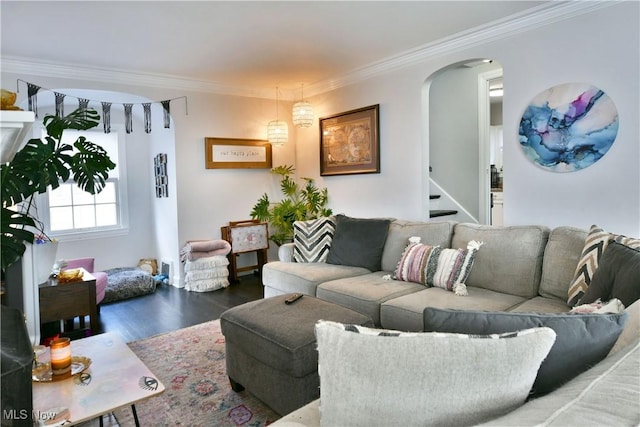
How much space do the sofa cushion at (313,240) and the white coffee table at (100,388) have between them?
2.00 metres

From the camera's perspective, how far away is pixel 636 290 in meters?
1.56

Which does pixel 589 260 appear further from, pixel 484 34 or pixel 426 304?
pixel 484 34

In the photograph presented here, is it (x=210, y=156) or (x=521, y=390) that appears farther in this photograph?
(x=210, y=156)

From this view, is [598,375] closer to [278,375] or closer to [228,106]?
[278,375]

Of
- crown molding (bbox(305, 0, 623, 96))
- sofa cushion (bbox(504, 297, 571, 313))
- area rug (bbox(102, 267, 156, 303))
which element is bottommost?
area rug (bbox(102, 267, 156, 303))

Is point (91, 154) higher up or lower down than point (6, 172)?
higher up

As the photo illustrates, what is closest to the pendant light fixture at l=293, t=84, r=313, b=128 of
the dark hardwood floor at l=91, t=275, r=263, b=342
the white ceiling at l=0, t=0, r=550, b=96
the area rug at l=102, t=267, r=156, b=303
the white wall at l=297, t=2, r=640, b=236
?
the white ceiling at l=0, t=0, r=550, b=96

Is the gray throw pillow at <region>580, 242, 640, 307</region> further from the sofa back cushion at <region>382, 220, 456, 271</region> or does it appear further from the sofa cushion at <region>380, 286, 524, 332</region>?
the sofa back cushion at <region>382, 220, 456, 271</region>

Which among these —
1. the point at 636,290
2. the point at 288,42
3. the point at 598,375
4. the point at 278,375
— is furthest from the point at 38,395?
the point at 288,42

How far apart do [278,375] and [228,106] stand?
3884mm

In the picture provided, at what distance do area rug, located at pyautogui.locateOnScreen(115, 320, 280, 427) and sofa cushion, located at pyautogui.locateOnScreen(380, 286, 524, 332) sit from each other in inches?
36.0

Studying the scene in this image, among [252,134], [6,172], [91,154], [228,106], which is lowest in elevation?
[6,172]

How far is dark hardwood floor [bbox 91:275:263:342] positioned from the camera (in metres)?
3.61

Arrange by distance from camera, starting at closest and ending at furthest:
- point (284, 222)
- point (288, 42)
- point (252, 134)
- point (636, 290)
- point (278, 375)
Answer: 1. point (636, 290)
2. point (278, 375)
3. point (288, 42)
4. point (284, 222)
5. point (252, 134)
